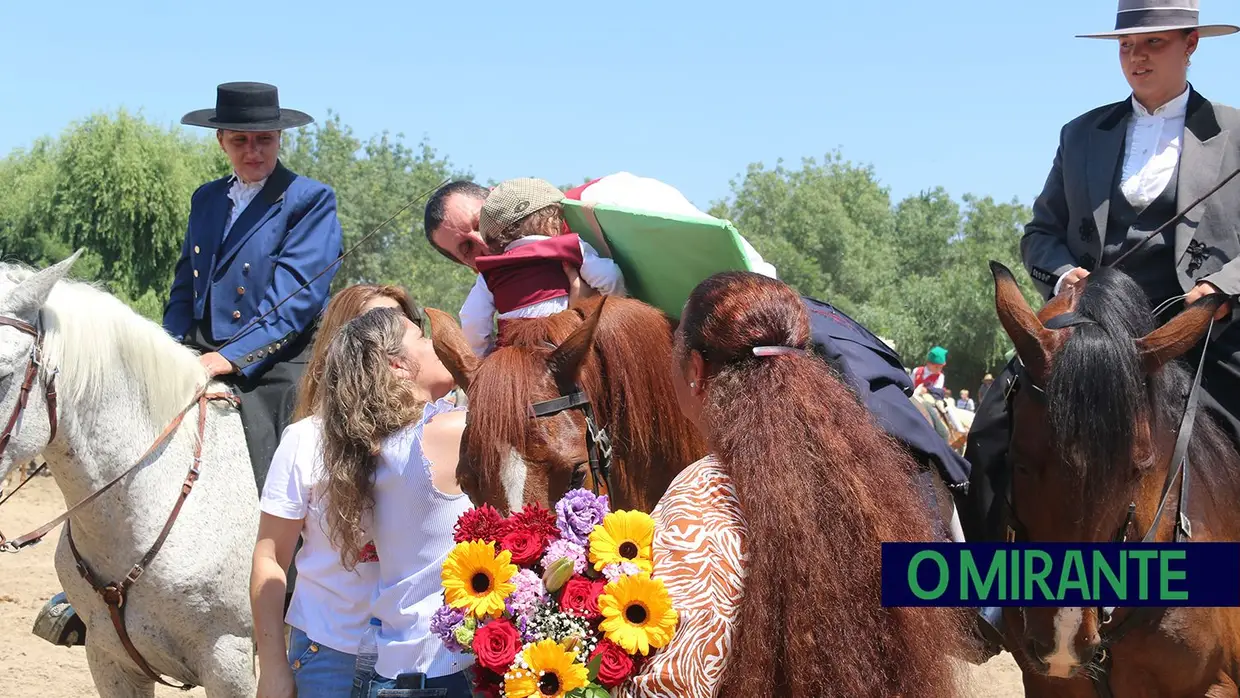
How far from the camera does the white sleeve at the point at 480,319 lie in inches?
171

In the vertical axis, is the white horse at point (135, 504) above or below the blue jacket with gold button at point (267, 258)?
below

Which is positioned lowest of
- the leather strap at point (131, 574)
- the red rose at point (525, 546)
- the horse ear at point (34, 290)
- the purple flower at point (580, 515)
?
the leather strap at point (131, 574)

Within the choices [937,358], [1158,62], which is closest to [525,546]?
[1158,62]

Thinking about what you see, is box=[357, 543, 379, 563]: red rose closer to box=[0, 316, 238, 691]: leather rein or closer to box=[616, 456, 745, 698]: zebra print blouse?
box=[0, 316, 238, 691]: leather rein

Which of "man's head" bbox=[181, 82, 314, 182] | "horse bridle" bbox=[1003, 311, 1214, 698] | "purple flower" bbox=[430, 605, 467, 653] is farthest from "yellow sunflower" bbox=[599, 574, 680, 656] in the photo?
"man's head" bbox=[181, 82, 314, 182]

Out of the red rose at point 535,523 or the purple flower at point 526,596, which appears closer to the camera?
the purple flower at point 526,596

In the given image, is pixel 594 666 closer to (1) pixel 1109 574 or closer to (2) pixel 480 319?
(1) pixel 1109 574

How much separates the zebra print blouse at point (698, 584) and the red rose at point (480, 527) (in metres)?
0.44

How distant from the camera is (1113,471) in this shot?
3482mm

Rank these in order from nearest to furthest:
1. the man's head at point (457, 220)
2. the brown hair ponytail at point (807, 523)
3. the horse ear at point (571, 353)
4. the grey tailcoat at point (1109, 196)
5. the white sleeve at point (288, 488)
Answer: the brown hair ponytail at point (807, 523) < the horse ear at point (571, 353) < the white sleeve at point (288, 488) < the grey tailcoat at point (1109, 196) < the man's head at point (457, 220)

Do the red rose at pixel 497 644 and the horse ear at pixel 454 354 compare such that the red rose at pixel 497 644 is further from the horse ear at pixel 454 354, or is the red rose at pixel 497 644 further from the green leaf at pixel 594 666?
the horse ear at pixel 454 354

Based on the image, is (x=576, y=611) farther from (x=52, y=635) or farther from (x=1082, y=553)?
(x=52, y=635)

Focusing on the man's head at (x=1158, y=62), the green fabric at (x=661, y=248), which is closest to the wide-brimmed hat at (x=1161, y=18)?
the man's head at (x=1158, y=62)

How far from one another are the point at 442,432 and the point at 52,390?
189 centimetres
